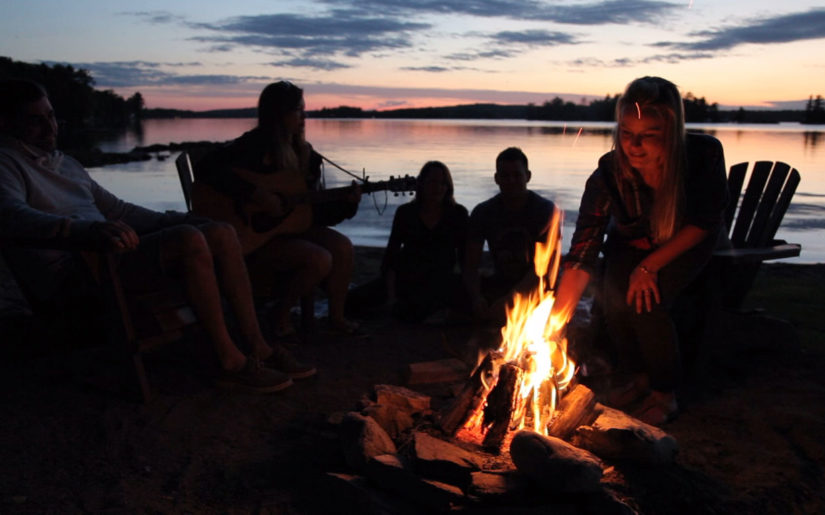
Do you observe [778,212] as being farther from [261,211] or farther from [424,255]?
[261,211]

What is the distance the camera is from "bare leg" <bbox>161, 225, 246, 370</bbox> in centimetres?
334

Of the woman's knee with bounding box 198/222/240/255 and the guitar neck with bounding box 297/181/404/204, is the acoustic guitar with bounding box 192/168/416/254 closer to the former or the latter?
the guitar neck with bounding box 297/181/404/204

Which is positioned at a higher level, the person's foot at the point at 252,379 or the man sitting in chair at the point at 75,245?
the man sitting in chair at the point at 75,245

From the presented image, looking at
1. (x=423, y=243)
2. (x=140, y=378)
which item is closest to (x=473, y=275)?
(x=423, y=243)

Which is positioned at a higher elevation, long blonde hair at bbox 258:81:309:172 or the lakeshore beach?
long blonde hair at bbox 258:81:309:172

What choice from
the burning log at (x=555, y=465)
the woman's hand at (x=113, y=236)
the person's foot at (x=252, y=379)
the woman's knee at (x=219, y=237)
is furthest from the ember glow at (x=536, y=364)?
the woman's hand at (x=113, y=236)

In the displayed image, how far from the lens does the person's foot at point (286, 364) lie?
12.3ft

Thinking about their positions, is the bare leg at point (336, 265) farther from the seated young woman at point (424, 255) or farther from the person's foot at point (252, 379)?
the person's foot at point (252, 379)

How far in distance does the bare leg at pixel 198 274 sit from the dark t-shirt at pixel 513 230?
82.6 inches

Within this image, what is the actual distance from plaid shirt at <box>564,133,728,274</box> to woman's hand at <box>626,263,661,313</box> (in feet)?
0.74

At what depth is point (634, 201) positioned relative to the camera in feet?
10.9

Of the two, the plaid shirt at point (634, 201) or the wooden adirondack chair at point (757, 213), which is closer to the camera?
the plaid shirt at point (634, 201)

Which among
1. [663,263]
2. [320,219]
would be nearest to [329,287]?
[320,219]

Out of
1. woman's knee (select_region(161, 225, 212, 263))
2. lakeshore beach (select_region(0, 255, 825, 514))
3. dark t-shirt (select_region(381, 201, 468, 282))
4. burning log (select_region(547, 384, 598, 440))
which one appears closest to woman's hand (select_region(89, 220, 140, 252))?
woman's knee (select_region(161, 225, 212, 263))
